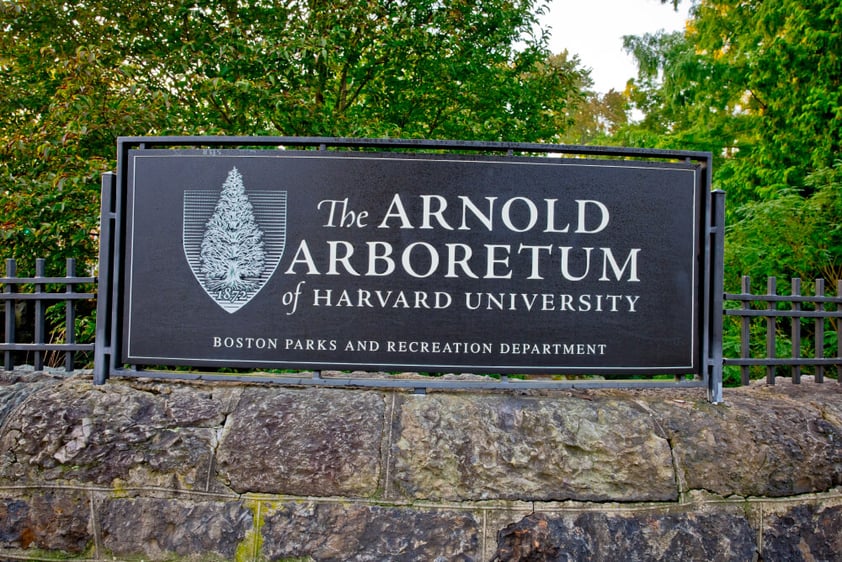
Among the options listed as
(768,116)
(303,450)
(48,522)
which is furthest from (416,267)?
(768,116)

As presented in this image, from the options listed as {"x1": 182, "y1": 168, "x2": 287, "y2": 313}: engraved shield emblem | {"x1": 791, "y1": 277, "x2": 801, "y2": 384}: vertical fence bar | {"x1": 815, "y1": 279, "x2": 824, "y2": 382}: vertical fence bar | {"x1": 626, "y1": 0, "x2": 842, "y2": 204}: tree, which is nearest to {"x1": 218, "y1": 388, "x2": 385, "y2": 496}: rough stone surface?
{"x1": 182, "y1": 168, "x2": 287, "y2": 313}: engraved shield emblem

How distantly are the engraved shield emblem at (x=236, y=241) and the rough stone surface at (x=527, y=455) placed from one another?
3.53 ft

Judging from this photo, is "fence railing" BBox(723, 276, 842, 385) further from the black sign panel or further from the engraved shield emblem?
the engraved shield emblem

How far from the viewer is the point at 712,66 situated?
459 inches

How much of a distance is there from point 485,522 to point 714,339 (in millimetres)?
1606

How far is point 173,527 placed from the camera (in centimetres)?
261

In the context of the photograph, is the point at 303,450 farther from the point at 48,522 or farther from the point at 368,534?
the point at 48,522

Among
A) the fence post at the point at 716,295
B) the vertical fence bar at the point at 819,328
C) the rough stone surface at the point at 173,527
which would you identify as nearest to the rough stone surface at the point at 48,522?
the rough stone surface at the point at 173,527

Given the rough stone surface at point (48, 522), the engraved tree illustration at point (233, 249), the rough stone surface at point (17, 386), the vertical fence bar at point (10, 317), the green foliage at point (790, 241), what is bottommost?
the rough stone surface at point (48, 522)

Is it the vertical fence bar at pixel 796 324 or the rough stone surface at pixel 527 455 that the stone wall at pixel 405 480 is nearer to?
the rough stone surface at pixel 527 455

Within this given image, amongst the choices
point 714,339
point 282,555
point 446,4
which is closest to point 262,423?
point 282,555

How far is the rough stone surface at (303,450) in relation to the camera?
2607mm

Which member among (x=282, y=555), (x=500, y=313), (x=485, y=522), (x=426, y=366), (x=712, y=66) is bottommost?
(x=282, y=555)

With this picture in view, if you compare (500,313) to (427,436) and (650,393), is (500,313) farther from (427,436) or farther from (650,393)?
(650,393)
